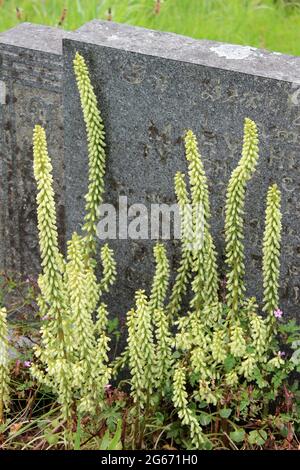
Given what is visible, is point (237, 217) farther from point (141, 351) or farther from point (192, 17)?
point (192, 17)

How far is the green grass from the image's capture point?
5.95 m

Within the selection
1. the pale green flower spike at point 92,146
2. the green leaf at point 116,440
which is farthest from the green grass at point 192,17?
the green leaf at point 116,440

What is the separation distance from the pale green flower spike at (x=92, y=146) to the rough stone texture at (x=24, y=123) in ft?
1.20

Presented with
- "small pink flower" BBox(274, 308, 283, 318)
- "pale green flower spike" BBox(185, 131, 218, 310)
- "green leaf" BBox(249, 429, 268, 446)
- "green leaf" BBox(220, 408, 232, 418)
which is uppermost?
"pale green flower spike" BBox(185, 131, 218, 310)

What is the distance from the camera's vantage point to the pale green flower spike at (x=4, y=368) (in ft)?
12.4

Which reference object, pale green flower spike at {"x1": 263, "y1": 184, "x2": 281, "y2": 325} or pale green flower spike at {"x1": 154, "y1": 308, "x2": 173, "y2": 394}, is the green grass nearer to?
pale green flower spike at {"x1": 263, "y1": 184, "x2": 281, "y2": 325}

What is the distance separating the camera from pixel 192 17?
6094 millimetres

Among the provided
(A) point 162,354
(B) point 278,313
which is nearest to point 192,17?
(B) point 278,313

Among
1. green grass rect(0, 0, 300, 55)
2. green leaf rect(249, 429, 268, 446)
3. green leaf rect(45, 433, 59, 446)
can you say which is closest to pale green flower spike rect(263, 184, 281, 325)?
green leaf rect(249, 429, 268, 446)

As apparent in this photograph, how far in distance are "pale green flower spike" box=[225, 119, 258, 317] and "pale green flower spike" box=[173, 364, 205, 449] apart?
0.36m

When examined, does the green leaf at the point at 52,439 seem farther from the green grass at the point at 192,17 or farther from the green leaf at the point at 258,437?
the green grass at the point at 192,17

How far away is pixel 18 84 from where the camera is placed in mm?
4648

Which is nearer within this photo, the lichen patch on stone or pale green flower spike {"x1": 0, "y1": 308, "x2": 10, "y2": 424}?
pale green flower spike {"x1": 0, "y1": 308, "x2": 10, "y2": 424}

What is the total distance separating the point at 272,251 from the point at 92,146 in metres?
0.83
